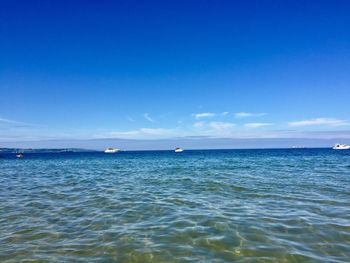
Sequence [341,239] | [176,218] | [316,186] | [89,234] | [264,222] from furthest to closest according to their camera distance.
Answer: [316,186]
[176,218]
[264,222]
[89,234]
[341,239]

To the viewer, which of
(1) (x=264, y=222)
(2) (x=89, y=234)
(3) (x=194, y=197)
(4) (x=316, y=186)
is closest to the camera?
(2) (x=89, y=234)

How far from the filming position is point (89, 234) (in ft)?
30.2

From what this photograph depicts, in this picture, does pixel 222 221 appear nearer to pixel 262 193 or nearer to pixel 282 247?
pixel 282 247

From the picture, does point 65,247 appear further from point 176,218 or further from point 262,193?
point 262,193

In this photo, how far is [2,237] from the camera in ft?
29.5

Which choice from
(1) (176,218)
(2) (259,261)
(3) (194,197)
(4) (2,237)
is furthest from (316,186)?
(4) (2,237)

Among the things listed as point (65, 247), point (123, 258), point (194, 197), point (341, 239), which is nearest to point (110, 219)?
point (65, 247)

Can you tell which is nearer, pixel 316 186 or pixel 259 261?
pixel 259 261

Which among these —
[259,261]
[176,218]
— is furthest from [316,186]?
[259,261]

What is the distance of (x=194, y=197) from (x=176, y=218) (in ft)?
15.0

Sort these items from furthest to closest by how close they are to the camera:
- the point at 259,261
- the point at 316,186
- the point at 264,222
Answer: the point at 316,186 < the point at 264,222 < the point at 259,261

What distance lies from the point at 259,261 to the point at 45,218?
8.35 m

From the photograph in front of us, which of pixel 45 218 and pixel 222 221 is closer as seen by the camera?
pixel 222 221

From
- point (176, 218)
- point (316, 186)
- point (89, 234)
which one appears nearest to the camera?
point (89, 234)
